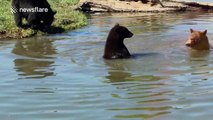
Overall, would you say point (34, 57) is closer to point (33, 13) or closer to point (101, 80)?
point (101, 80)

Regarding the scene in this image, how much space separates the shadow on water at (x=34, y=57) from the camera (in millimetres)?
7566

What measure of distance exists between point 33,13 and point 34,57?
3.47 meters

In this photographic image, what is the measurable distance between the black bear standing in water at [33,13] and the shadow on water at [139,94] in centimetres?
487

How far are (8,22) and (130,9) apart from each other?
21.0 feet

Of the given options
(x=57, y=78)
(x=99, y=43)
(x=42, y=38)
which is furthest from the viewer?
(x=42, y=38)

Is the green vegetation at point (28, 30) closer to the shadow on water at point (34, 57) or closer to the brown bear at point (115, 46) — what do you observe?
the shadow on water at point (34, 57)

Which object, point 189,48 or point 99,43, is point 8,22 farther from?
point 189,48

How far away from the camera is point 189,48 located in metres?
9.60

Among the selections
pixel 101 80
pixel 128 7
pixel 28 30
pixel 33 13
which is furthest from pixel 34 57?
pixel 128 7

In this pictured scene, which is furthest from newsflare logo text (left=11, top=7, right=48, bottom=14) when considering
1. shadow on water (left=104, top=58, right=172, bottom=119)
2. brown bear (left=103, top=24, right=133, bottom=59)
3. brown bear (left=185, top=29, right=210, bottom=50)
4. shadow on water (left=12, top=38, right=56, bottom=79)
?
shadow on water (left=104, top=58, right=172, bottom=119)

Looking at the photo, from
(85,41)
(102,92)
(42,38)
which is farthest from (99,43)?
(102,92)

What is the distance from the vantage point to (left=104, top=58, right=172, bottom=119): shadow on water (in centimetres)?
504

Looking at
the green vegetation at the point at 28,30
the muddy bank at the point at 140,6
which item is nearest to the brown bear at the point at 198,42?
the green vegetation at the point at 28,30

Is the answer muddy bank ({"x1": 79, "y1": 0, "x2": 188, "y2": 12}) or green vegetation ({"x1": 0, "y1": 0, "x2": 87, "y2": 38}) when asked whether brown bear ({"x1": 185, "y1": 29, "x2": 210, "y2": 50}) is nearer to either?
green vegetation ({"x1": 0, "y1": 0, "x2": 87, "y2": 38})
